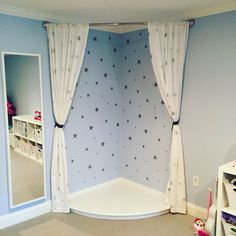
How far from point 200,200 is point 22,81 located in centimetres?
228

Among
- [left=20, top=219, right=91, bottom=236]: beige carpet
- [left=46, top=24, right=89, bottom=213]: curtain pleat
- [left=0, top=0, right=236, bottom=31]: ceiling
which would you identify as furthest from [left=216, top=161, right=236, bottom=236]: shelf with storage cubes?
[left=46, top=24, right=89, bottom=213]: curtain pleat

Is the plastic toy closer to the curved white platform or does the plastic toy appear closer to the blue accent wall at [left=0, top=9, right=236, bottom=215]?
the blue accent wall at [left=0, top=9, right=236, bottom=215]

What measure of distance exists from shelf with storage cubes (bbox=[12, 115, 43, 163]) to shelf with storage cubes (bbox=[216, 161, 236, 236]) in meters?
1.89

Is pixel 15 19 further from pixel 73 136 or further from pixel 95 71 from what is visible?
pixel 73 136

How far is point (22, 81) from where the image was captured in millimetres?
2789

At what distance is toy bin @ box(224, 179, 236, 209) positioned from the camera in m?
2.20

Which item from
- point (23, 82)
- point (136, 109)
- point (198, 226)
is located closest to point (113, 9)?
point (23, 82)

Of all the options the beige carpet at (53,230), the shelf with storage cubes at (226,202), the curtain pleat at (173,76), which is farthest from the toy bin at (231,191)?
the beige carpet at (53,230)

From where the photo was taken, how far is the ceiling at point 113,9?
2.48m

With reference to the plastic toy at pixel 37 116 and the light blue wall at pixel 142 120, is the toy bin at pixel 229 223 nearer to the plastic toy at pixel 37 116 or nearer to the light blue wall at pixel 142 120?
the light blue wall at pixel 142 120

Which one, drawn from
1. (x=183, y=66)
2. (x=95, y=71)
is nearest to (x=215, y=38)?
(x=183, y=66)

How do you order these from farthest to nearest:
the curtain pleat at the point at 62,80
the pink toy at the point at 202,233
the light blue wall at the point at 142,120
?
the light blue wall at the point at 142,120 < the curtain pleat at the point at 62,80 < the pink toy at the point at 202,233

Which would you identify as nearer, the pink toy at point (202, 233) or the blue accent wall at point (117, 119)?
the pink toy at point (202, 233)

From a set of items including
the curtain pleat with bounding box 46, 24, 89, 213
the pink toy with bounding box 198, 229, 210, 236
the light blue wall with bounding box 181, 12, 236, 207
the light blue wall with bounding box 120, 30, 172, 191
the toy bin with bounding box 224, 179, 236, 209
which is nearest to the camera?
the toy bin with bounding box 224, 179, 236, 209
